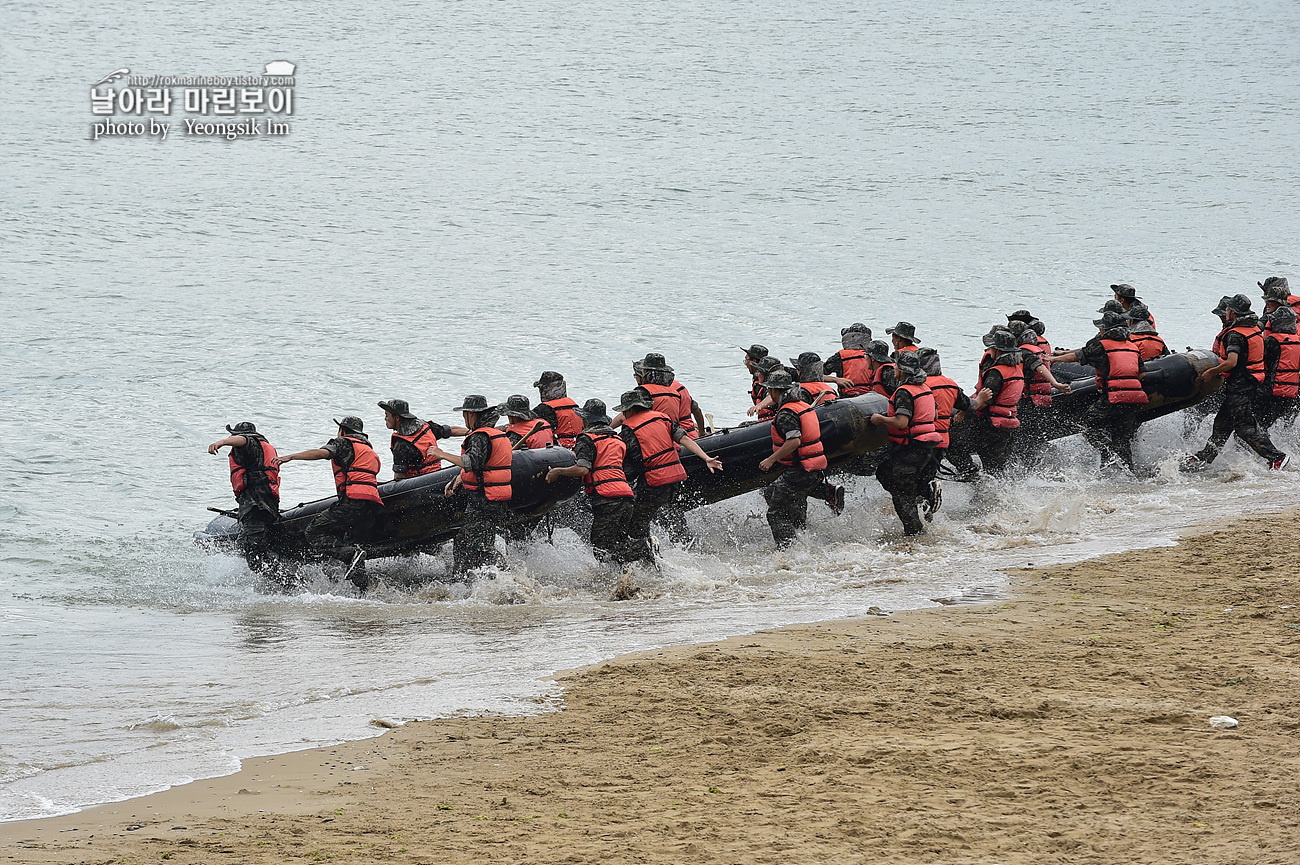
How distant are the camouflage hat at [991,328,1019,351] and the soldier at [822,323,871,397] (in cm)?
116

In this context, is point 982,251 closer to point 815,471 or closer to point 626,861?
point 815,471

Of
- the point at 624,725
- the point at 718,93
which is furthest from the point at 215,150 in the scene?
the point at 624,725

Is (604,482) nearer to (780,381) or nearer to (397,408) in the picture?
(780,381)

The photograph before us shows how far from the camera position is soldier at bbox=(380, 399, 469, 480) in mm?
10231

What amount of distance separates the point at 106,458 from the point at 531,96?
80.8 feet

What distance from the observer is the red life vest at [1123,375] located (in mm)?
11836

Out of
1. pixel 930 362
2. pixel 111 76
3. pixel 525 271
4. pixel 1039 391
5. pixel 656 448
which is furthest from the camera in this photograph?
pixel 111 76

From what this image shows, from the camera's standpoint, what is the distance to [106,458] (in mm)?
15914

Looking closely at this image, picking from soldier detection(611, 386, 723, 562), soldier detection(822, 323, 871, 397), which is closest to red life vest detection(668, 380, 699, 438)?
soldier detection(611, 386, 723, 562)

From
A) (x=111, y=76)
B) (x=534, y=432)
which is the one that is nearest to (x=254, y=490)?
(x=534, y=432)

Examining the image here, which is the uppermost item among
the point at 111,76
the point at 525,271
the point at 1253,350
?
the point at 111,76

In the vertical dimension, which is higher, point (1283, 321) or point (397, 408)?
point (1283, 321)

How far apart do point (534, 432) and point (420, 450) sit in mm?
1050

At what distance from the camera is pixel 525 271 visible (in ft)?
87.4
